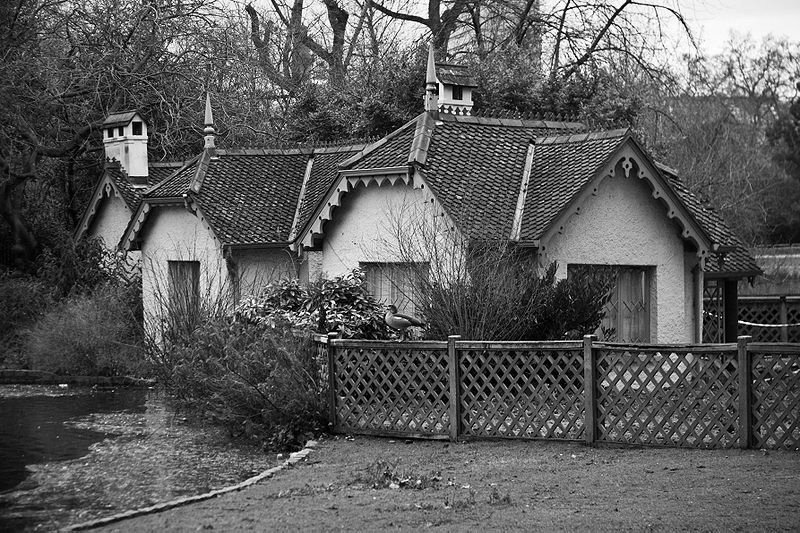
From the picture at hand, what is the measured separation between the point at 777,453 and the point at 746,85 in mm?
51441

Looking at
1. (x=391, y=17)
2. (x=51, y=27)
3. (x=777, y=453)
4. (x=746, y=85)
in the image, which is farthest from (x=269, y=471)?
(x=746, y=85)

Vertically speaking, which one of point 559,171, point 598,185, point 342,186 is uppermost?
point 559,171

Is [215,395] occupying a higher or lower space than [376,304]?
lower

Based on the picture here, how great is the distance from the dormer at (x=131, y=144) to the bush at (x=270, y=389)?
13.8 meters

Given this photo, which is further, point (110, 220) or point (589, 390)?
point (110, 220)

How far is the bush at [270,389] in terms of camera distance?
48.1 ft

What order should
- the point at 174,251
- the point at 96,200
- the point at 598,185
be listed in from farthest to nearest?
the point at 96,200, the point at 174,251, the point at 598,185

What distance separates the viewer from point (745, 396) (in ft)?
39.8

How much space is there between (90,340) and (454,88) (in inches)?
362

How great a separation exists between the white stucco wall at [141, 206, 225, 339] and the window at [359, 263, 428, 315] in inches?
130

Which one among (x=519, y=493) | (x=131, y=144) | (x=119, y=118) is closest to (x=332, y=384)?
(x=519, y=493)

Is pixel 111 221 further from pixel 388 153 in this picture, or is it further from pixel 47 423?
pixel 47 423

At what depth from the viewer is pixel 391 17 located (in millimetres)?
41594

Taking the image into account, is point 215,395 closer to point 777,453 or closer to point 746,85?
point 777,453
